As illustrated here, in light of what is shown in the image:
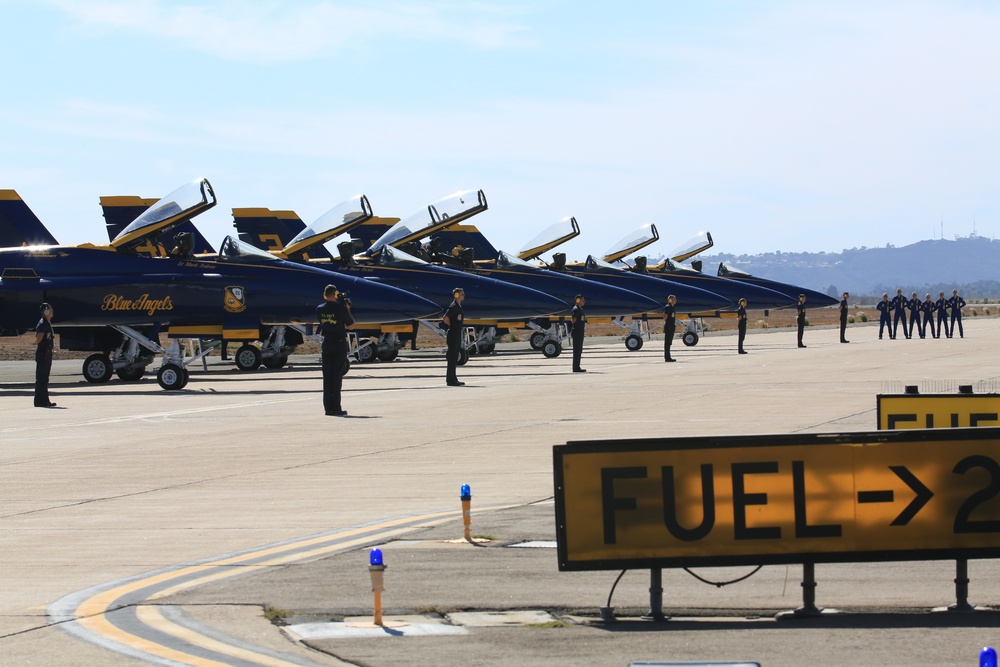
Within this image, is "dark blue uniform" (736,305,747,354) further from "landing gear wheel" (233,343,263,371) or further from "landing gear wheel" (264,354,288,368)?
"landing gear wheel" (233,343,263,371)

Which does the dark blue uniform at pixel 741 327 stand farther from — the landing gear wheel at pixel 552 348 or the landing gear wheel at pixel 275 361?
the landing gear wheel at pixel 275 361

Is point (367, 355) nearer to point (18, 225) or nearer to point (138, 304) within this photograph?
point (18, 225)

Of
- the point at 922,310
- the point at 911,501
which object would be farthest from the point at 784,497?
the point at 922,310

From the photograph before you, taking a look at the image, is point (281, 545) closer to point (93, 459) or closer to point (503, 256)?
point (93, 459)

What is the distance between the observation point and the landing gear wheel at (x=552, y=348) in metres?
40.4

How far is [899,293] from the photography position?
54.1m

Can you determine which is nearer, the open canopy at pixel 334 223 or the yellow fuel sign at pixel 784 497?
the yellow fuel sign at pixel 784 497

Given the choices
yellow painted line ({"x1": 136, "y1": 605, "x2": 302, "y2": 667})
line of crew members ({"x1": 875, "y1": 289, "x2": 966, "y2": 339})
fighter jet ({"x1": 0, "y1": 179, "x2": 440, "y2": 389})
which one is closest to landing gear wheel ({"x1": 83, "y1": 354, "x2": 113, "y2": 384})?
fighter jet ({"x1": 0, "y1": 179, "x2": 440, "y2": 389})

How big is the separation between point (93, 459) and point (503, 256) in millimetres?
28393

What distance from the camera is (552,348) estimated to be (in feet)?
133

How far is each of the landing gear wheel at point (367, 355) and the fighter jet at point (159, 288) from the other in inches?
394

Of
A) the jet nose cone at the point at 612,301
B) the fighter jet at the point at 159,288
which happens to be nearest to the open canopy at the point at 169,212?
the fighter jet at the point at 159,288

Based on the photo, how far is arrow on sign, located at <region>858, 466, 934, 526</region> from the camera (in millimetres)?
6973

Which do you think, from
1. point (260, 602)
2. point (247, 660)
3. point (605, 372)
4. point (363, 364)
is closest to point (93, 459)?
point (260, 602)
